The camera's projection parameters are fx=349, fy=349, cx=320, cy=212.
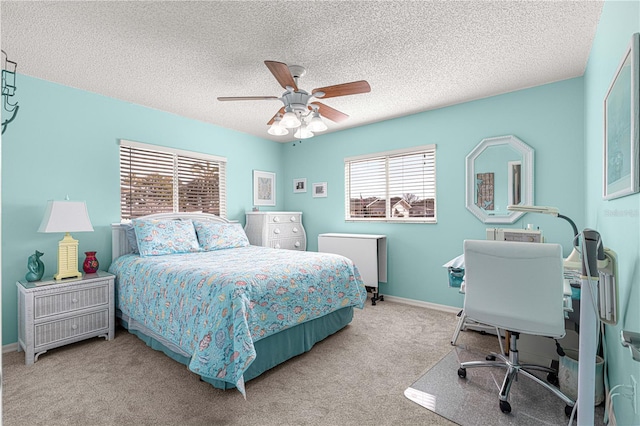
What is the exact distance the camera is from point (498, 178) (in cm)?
367

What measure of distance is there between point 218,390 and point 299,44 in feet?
8.40

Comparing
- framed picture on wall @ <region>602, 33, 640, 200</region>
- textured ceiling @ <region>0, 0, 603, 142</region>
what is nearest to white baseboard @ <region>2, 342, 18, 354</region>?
textured ceiling @ <region>0, 0, 603, 142</region>

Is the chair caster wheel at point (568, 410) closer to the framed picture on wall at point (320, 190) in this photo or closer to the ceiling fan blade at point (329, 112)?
the ceiling fan blade at point (329, 112)

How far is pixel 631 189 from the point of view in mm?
1533

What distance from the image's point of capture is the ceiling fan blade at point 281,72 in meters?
2.37

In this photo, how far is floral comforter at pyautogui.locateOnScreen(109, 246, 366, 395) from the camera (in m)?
2.25

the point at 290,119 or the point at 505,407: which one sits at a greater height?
the point at 290,119

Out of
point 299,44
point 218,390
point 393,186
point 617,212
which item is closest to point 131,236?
point 218,390

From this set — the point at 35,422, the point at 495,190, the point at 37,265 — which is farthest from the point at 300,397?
the point at 495,190

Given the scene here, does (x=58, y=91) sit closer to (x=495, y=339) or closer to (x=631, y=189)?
(x=631, y=189)

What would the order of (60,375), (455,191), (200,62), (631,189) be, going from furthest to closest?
(455,191)
(200,62)
(60,375)
(631,189)

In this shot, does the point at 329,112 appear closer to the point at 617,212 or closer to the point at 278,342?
the point at 278,342

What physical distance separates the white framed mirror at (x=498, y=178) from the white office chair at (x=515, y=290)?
63.4 inches

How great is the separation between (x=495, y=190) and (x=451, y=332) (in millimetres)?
1540
